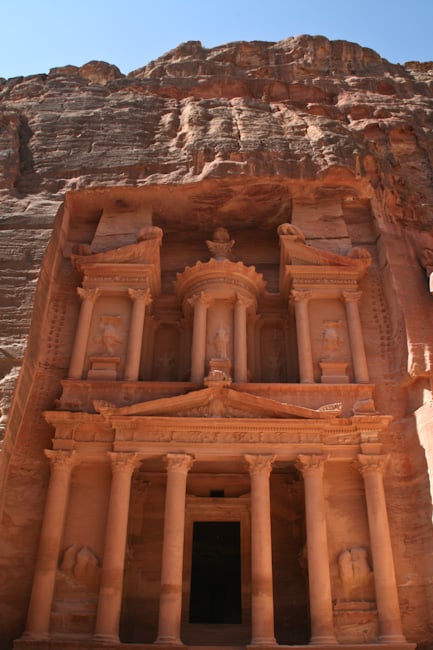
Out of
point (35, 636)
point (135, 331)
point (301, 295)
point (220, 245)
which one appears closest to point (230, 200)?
point (220, 245)

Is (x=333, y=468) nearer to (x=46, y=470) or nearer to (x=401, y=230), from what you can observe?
(x=46, y=470)

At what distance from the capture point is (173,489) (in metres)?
12.7

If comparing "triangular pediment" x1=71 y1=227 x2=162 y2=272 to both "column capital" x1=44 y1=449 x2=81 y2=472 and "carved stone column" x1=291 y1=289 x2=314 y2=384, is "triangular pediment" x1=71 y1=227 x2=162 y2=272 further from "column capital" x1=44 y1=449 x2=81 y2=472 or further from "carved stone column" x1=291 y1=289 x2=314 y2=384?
"column capital" x1=44 y1=449 x2=81 y2=472

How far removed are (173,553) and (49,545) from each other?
7.95 feet

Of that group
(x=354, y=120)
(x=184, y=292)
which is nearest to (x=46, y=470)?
(x=184, y=292)

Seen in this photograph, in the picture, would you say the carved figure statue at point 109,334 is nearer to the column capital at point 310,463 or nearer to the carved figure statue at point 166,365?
the carved figure statue at point 166,365

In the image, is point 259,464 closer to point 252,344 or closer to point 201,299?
point 252,344

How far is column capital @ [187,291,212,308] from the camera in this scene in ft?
51.6

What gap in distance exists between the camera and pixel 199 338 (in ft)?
49.8

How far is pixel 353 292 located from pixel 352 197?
3.57 m

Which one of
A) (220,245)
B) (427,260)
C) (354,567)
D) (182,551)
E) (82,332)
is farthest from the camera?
(220,245)

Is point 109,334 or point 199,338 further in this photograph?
point 109,334

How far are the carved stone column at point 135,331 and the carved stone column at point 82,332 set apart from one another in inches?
40.1

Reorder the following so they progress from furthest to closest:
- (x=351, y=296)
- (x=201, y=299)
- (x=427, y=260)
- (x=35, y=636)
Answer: (x=427, y=260), (x=351, y=296), (x=201, y=299), (x=35, y=636)
